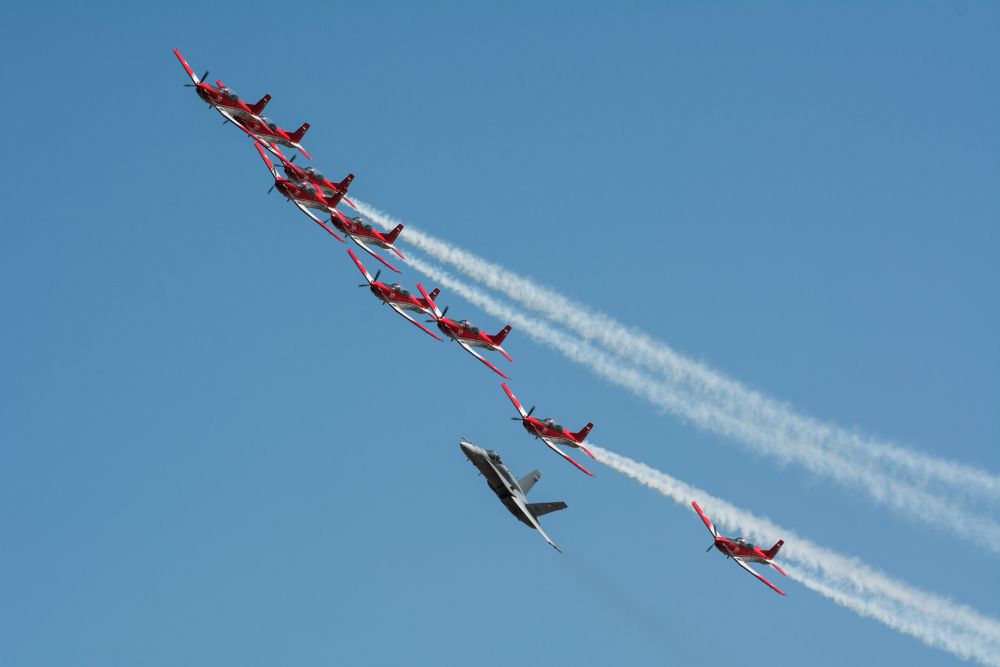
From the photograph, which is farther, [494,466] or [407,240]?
[407,240]

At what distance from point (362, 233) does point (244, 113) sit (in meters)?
13.1

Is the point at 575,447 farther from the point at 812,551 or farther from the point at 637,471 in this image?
the point at 812,551

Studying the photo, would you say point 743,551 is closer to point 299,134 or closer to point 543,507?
point 543,507

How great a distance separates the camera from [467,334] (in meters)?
155

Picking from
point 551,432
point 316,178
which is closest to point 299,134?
point 316,178

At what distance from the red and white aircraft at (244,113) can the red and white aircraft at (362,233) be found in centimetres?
658

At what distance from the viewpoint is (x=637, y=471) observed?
154625mm

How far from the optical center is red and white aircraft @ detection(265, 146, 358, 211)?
157m

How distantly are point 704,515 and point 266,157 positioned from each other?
144 ft

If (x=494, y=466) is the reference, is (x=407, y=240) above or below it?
above

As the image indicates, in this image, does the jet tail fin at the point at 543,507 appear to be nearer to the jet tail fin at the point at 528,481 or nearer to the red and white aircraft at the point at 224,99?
A: the jet tail fin at the point at 528,481

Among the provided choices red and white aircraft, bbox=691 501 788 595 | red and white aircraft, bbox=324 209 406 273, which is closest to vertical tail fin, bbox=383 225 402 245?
red and white aircraft, bbox=324 209 406 273

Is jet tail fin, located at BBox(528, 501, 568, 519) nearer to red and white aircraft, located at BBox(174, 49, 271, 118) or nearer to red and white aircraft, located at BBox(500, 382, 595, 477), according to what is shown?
red and white aircraft, located at BBox(500, 382, 595, 477)

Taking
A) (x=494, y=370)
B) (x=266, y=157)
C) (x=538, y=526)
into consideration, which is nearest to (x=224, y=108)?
(x=266, y=157)
